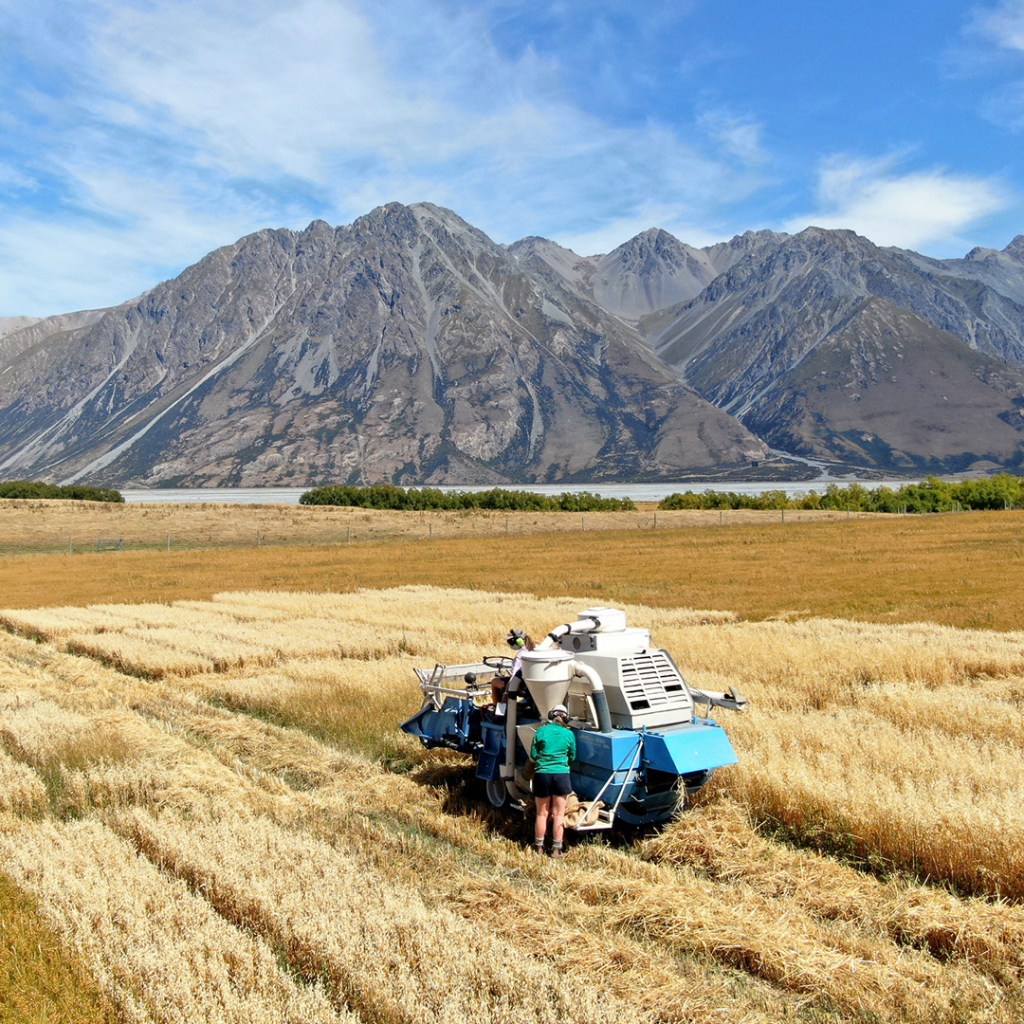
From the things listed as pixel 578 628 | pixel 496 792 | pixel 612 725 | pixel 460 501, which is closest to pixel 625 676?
pixel 612 725

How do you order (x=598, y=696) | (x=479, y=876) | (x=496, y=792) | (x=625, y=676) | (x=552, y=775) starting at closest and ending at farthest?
1. (x=479, y=876)
2. (x=552, y=775)
3. (x=598, y=696)
4. (x=625, y=676)
5. (x=496, y=792)

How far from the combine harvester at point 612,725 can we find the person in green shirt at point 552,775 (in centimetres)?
18

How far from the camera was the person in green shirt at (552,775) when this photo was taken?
31.8 ft

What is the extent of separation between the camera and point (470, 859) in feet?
32.6

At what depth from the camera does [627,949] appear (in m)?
7.54

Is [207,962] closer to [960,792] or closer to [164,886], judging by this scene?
[164,886]

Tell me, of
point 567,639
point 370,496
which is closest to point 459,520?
point 370,496

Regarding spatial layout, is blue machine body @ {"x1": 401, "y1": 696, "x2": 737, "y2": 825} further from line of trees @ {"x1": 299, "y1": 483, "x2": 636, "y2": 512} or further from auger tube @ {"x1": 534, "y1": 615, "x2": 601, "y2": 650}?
line of trees @ {"x1": 299, "y1": 483, "x2": 636, "y2": 512}

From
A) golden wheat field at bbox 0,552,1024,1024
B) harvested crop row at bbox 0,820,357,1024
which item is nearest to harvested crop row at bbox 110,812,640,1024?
golden wheat field at bbox 0,552,1024,1024

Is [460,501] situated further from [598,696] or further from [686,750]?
[686,750]

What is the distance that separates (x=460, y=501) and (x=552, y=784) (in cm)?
11579

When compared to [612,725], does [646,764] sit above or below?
below

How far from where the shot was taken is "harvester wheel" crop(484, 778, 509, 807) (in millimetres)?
11359

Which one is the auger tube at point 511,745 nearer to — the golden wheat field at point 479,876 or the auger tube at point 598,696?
the golden wheat field at point 479,876
